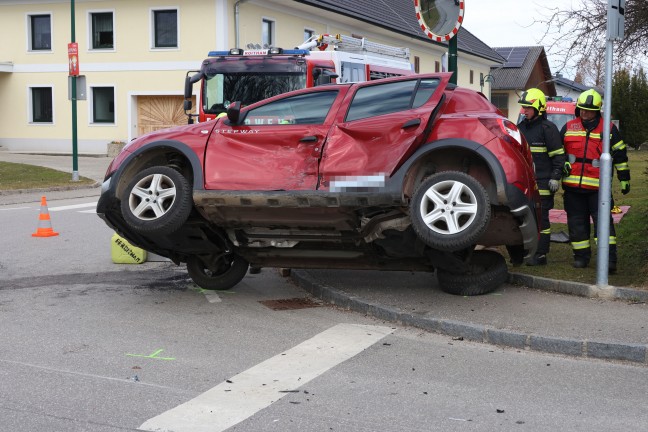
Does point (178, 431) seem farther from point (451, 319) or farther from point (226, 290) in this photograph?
point (226, 290)

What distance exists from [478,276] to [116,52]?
91.4 feet

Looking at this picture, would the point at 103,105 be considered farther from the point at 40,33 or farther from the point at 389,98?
the point at 389,98

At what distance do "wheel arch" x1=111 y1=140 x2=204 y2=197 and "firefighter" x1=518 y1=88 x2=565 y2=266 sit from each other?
3.67 m

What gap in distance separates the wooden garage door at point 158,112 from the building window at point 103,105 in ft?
4.29

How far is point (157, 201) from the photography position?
7531mm

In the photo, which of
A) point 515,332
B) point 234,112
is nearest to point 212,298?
point 234,112

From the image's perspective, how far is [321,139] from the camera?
24.1ft

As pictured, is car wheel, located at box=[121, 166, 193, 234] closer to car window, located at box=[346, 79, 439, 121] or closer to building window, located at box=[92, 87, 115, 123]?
car window, located at box=[346, 79, 439, 121]

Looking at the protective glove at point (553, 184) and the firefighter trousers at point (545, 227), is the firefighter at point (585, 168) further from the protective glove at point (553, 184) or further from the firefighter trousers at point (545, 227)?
the firefighter trousers at point (545, 227)

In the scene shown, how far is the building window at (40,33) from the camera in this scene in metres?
34.7

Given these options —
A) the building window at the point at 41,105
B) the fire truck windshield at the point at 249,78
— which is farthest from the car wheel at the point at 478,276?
the building window at the point at 41,105

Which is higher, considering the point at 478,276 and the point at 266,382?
the point at 478,276

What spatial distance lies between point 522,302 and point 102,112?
2894cm

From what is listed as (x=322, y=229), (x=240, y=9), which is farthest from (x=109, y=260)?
(x=240, y=9)
